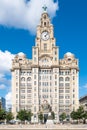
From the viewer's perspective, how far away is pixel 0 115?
165375mm

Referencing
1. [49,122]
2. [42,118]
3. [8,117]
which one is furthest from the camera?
[42,118]

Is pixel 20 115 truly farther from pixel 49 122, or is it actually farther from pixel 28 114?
pixel 49 122

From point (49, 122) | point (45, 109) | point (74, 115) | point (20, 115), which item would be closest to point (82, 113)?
point (74, 115)

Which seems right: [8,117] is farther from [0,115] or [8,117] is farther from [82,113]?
[82,113]

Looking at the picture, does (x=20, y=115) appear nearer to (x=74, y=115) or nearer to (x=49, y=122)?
(x=74, y=115)

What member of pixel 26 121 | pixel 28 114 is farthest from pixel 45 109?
pixel 26 121

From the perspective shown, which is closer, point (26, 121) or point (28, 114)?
point (28, 114)

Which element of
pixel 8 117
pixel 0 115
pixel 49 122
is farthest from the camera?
pixel 8 117

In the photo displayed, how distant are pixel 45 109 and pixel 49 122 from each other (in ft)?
123

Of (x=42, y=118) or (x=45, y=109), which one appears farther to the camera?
(x=42, y=118)

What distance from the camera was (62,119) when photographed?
19625cm

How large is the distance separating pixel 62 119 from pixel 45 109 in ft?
96.4

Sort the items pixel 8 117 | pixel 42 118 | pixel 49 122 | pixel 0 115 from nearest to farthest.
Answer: pixel 49 122 → pixel 0 115 → pixel 8 117 → pixel 42 118

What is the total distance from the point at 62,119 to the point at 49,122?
6478 cm
